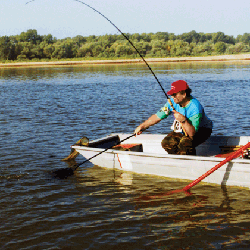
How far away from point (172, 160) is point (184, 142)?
15.2 inches

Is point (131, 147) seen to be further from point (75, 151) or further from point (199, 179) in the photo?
point (199, 179)

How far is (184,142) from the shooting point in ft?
22.5

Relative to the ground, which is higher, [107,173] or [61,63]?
[61,63]

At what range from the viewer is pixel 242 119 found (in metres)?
13.2

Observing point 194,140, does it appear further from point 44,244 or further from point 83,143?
point 44,244

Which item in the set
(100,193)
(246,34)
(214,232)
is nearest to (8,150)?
(100,193)

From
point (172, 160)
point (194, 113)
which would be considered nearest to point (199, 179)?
point (172, 160)

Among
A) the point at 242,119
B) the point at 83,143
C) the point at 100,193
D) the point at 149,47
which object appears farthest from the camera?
the point at 149,47

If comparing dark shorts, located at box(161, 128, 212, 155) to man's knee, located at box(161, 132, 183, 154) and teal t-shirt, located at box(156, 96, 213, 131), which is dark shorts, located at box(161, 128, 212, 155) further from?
teal t-shirt, located at box(156, 96, 213, 131)

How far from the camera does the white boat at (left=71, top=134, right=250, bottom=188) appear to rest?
642 centimetres

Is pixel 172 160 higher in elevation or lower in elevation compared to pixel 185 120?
lower

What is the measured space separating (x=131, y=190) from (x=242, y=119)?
757 centimetres

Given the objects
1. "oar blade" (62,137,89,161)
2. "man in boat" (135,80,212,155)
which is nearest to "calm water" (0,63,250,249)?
"oar blade" (62,137,89,161)

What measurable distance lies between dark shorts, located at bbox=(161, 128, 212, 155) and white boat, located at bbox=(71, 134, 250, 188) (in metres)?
0.24
